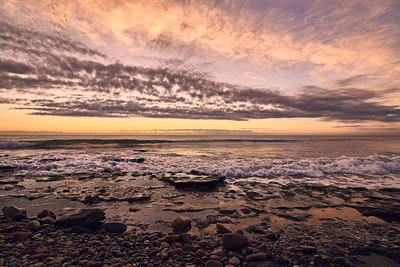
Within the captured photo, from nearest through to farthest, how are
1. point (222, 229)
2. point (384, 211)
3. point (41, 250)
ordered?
1. point (41, 250)
2. point (222, 229)
3. point (384, 211)

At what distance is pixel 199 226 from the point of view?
5.49 metres

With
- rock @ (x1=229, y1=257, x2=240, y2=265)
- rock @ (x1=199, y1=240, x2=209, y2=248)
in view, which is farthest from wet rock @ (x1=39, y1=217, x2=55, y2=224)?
rock @ (x1=229, y1=257, x2=240, y2=265)

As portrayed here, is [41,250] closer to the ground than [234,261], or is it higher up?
higher up

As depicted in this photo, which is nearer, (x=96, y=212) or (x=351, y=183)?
(x=96, y=212)

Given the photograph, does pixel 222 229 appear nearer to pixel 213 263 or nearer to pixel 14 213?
pixel 213 263

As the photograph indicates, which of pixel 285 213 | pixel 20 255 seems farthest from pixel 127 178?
pixel 285 213

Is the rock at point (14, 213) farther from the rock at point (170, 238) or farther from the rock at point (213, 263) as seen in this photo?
the rock at point (213, 263)

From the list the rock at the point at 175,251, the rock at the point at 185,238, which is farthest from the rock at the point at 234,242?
the rock at the point at 175,251

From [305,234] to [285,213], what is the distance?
148 centimetres

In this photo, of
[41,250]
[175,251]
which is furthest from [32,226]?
[175,251]

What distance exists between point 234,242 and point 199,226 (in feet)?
4.72

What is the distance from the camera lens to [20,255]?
3895 millimetres

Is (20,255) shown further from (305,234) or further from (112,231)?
(305,234)

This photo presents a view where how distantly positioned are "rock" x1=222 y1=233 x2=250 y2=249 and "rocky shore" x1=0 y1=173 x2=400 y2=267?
0.02m
